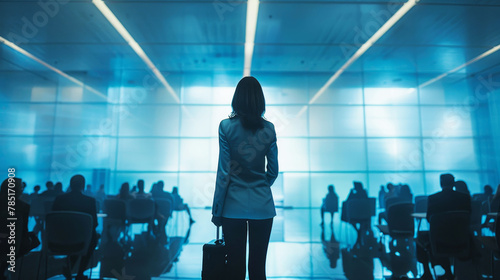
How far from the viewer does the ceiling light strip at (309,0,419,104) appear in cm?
612

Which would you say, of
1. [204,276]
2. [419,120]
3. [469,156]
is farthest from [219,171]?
[469,156]

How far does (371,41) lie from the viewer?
306 inches

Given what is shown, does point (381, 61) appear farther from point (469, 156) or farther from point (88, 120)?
point (88, 120)

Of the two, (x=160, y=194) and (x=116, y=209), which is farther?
(x=160, y=194)

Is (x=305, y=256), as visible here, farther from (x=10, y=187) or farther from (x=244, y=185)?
(x=10, y=187)

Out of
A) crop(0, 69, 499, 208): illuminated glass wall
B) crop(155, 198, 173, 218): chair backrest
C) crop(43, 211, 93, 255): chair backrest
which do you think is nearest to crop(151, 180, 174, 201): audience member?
crop(155, 198, 173, 218): chair backrest

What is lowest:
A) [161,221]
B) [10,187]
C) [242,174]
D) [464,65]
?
[161,221]

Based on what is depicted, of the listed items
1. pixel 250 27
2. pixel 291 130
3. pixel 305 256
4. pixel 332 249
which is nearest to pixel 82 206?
pixel 305 256

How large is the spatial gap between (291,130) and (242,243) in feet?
32.2

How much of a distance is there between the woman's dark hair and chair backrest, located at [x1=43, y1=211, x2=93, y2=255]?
234 cm

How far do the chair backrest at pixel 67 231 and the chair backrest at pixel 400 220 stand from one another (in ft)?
13.1

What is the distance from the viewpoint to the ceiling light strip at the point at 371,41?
241 inches

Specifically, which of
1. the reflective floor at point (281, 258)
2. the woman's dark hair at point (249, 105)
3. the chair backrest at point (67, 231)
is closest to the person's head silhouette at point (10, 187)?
the chair backrest at point (67, 231)

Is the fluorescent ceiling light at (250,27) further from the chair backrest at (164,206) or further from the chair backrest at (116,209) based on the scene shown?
the chair backrest at (116,209)
